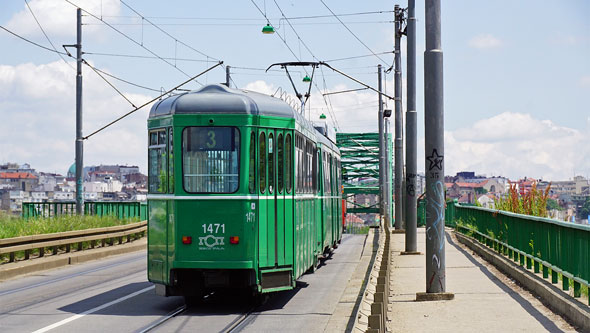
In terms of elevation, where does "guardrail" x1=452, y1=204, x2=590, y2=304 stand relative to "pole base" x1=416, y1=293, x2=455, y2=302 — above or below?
above

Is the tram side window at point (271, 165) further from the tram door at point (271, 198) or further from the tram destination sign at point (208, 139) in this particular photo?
the tram destination sign at point (208, 139)

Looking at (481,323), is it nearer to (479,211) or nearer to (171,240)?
(171,240)

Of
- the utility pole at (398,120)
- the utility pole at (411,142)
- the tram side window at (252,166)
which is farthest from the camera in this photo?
the utility pole at (398,120)

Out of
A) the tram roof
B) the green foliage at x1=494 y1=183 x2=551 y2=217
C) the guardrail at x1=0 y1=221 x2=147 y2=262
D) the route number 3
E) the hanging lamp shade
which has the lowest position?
the guardrail at x1=0 y1=221 x2=147 y2=262

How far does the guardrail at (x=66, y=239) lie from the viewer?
69.0ft

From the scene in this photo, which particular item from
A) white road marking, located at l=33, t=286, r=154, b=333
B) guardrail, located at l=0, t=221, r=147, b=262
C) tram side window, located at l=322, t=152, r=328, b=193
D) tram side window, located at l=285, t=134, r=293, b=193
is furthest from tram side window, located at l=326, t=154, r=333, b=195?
guardrail, located at l=0, t=221, r=147, b=262

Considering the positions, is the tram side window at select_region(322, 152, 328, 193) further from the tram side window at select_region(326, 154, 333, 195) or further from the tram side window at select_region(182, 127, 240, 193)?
the tram side window at select_region(182, 127, 240, 193)

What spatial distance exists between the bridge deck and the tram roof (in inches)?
137

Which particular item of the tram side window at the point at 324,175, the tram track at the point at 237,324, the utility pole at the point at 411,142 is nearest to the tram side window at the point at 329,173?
the tram side window at the point at 324,175

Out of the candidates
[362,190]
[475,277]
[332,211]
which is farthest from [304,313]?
[362,190]

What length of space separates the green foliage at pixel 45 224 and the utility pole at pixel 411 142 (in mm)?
10068

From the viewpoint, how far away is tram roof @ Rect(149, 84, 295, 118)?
13477 millimetres

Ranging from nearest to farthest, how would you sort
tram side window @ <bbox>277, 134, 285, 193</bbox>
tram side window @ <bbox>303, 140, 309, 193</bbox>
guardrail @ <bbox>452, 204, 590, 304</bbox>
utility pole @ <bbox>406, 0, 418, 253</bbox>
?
guardrail @ <bbox>452, 204, 590, 304</bbox>
tram side window @ <bbox>277, 134, 285, 193</bbox>
tram side window @ <bbox>303, 140, 309, 193</bbox>
utility pole @ <bbox>406, 0, 418, 253</bbox>

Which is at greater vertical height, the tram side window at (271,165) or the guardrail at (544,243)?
the tram side window at (271,165)
